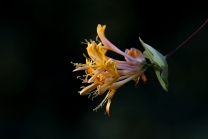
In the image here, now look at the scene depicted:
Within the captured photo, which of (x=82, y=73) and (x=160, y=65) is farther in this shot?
(x=82, y=73)

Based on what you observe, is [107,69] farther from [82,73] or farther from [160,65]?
[82,73]

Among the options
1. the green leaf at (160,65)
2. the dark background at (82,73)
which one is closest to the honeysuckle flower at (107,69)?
the green leaf at (160,65)

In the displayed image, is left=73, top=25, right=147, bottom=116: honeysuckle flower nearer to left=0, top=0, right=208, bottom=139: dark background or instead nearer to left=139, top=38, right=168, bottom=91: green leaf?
left=139, top=38, right=168, bottom=91: green leaf

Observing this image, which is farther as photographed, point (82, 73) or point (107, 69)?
point (82, 73)

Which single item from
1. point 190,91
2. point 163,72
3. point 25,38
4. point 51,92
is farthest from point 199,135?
point 163,72

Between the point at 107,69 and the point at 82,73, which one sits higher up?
the point at 82,73

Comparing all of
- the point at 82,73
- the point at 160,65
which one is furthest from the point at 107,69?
the point at 82,73

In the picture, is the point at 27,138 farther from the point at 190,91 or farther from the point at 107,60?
the point at 107,60

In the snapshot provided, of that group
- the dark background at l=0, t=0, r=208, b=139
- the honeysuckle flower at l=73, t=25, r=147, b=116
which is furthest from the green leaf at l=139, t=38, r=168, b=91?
the dark background at l=0, t=0, r=208, b=139
